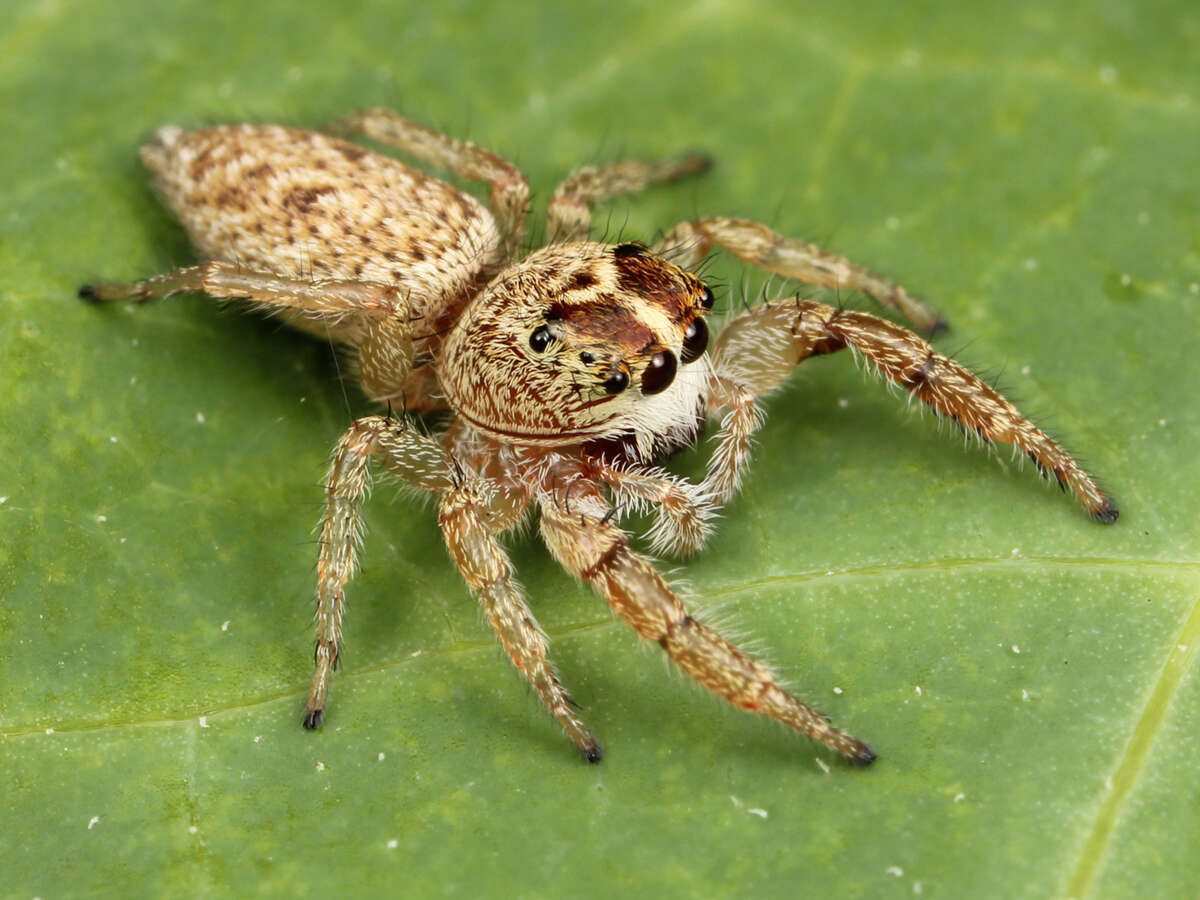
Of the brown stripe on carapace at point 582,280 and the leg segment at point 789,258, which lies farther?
the leg segment at point 789,258

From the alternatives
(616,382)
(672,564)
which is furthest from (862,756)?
(616,382)

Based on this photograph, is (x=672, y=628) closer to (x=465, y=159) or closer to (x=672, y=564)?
(x=672, y=564)

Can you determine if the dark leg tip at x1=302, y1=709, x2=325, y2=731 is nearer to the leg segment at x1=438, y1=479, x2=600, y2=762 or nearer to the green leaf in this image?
the green leaf

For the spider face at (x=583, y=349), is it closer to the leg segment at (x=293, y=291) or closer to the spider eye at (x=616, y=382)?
the spider eye at (x=616, y=382)

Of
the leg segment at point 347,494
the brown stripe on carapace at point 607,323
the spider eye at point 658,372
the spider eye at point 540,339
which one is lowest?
the leg segment at point 347,494

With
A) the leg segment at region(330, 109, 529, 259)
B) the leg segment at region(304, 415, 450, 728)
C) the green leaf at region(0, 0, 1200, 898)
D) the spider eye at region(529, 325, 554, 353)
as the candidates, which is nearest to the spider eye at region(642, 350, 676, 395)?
the spider eye at region(529, 325, 554, 353)

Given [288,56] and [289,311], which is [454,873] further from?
[288,56]

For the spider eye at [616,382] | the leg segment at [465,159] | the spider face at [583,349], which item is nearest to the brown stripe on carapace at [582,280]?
the spider face at [583,349]
